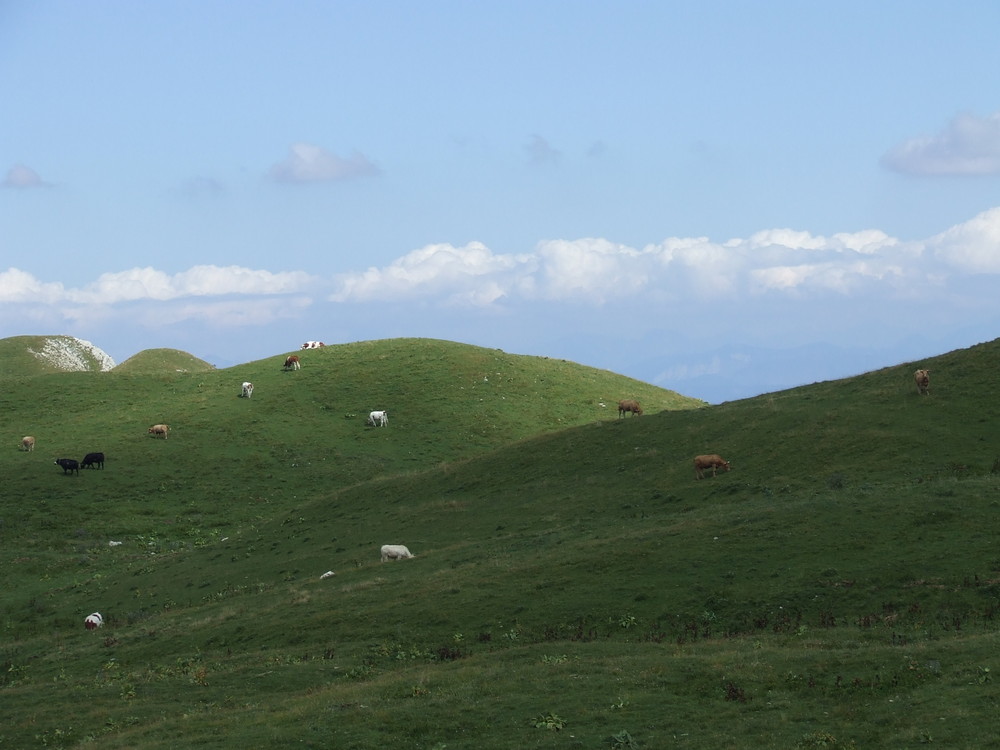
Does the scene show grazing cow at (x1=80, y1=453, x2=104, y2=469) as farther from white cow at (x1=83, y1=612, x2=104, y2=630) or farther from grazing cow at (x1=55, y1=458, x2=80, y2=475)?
white cow at (x1=83, y1=612, x2=104, y2=630)

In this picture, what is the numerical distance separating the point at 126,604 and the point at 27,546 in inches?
692

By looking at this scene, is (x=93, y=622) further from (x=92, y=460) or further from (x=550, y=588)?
(x=92, y=460)

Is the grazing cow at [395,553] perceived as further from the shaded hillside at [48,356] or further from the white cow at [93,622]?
the shaded hillside at [48,356]

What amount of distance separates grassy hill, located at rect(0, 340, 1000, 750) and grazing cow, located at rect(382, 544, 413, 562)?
1.06m

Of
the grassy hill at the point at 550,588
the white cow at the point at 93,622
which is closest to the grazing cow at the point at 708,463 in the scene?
the grassy hill at the point at 550,588

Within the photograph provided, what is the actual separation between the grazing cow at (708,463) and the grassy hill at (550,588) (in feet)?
2.87

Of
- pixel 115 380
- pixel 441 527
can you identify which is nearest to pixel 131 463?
pixel 115 380

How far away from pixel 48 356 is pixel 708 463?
142 meters

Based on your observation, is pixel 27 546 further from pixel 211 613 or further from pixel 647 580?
pixel 647 580

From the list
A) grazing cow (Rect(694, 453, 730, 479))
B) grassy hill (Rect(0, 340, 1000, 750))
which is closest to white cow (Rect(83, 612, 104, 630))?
grassy hill (Rect(0, 340, 1000, 750))

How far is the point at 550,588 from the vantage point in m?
32.7

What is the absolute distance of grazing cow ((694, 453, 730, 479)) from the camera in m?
45.4

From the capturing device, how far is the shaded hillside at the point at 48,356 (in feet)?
497

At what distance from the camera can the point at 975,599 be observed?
87.6 ft
